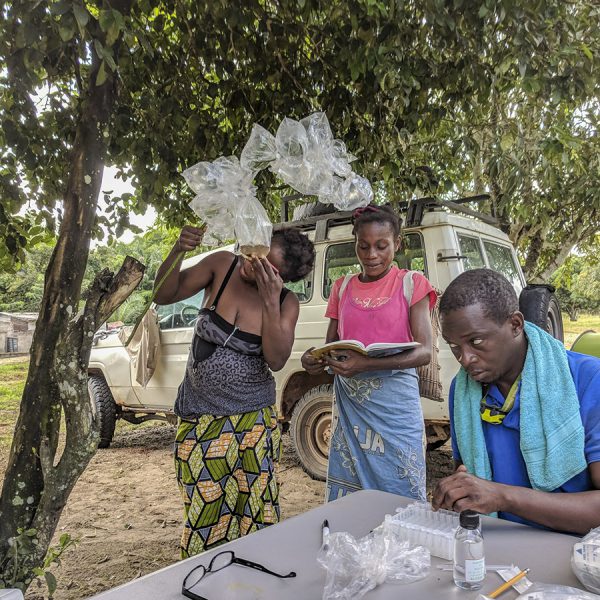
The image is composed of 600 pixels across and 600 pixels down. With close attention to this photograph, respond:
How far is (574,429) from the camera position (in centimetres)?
129

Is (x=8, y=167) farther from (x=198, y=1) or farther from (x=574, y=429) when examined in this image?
(x=574, y=429)

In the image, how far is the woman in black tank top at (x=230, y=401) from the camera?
6.86 feet

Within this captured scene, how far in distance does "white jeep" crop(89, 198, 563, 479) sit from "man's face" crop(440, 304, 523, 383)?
2008 millimetres

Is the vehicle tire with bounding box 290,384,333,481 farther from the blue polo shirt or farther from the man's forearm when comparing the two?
the man's forearm

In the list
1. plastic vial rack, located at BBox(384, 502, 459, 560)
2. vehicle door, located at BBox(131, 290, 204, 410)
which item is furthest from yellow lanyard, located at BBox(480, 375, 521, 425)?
vehicle door, located at BBox(131, 290, 204, 410)

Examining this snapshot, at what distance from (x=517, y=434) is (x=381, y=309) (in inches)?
39.3

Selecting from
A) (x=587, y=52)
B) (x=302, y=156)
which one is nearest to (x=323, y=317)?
(x=302, y=156)

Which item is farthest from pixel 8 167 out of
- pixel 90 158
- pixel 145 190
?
pixel 90 158

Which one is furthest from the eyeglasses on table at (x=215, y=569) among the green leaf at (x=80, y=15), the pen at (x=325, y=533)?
the green leaf at (x=80, y=15)

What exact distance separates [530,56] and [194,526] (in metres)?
2.42

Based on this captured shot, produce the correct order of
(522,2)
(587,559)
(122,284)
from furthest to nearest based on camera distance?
(522,2) → (122,284) → (587,559)

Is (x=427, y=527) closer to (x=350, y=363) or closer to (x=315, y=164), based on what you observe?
(x=350, y=363)

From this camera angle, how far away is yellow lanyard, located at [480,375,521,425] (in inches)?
55.5

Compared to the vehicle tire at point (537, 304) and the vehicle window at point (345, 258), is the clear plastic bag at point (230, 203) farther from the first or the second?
the vehicle tire at point (537, 304)
